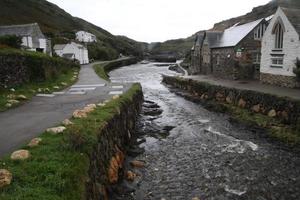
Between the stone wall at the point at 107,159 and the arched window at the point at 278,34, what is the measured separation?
19879 mm

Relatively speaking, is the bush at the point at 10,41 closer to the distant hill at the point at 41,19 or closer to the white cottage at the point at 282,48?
the white cottage at the point at 282,48

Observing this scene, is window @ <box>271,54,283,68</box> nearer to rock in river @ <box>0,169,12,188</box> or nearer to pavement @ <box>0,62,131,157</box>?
pavement @ <box>0,62,131,157</box>

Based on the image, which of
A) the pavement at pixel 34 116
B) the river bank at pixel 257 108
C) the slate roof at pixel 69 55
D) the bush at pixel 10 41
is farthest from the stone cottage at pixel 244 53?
the slate roof at pixel 69 55

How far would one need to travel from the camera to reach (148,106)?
29.2 meters

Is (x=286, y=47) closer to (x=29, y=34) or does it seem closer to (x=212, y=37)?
(x=212, y=37)

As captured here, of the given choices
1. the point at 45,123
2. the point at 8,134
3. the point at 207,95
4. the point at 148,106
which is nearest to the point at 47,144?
the point at 8,134

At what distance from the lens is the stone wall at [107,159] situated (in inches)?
367

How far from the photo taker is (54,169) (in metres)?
8.09

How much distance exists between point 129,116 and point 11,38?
20.2m

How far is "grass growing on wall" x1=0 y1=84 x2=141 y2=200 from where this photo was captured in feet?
23.2

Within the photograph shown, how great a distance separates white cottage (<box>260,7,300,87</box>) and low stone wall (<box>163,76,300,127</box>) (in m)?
5.43

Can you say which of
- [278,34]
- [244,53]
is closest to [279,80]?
[278,34]

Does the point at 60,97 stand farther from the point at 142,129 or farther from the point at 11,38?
the point at 11,38

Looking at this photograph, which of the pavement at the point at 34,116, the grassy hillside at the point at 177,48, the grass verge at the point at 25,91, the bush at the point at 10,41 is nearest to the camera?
the pavement at the point at 34,116
